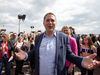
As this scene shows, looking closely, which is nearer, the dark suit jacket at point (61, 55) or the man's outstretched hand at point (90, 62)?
the man's outstretched hand at point (90, 62)

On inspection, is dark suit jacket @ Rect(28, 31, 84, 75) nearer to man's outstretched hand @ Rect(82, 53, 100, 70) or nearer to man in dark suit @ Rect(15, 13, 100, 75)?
man in dark suit @ Rect(15, 13, 100, 75)

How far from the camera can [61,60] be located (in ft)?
4.51

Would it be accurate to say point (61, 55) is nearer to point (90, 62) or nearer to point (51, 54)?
point (51, 54)

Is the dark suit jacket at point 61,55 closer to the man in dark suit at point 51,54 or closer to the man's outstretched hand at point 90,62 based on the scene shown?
the man in dark suit at point 51,54

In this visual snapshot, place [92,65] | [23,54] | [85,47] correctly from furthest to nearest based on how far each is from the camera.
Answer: [85,47] → [23,54] → [92,65]

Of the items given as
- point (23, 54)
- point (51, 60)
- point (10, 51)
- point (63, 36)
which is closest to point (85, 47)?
point (63, 36)

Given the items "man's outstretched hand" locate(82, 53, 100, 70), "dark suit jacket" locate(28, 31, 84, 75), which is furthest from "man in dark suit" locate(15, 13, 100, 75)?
"man's outstretched hand" locate(82, 53, 100, 70)

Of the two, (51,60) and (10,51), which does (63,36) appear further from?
(10,51)

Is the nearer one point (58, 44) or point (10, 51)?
point (58, 44)

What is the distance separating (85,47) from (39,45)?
2455 millimetres

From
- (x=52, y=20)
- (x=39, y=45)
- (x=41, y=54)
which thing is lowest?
(x=41, y=54)

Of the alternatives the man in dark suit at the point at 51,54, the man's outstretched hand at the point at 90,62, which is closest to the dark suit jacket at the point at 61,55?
the man in dark suit at the point at 51,54

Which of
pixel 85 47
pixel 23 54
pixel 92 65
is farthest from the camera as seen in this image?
pixel 85 47

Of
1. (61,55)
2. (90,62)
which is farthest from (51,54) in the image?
(90,62)
